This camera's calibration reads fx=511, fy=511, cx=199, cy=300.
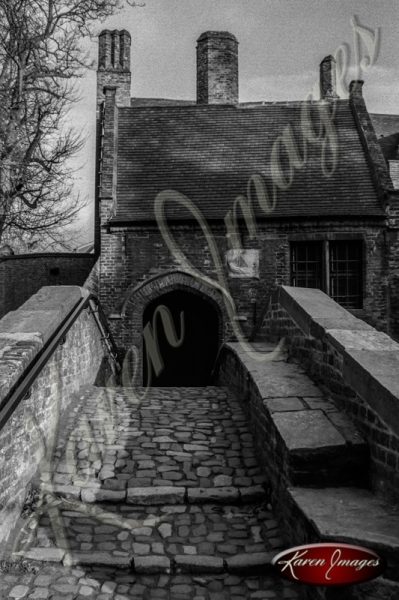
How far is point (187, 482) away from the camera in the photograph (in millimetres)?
5109

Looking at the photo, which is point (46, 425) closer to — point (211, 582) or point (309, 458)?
point (211, 582)

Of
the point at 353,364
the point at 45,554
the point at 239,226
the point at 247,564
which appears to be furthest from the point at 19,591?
the point at 239,226

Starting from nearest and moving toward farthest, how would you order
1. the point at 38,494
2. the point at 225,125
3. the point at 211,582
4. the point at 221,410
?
the point at 211,582 → the point at 38,494 → the point at 221,410 → the point at 225,125

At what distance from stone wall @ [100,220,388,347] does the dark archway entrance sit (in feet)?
5.84

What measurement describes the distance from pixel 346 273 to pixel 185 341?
5.33 m

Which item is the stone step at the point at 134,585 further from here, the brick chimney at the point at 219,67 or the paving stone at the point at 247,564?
the brick chimney at the point at 219,67

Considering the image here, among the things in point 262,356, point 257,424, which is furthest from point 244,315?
point 257,424

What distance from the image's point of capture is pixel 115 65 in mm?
22641

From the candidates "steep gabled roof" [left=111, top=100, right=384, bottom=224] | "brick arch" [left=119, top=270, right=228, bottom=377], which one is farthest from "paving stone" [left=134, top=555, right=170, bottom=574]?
"steep gabled roof" [left=111, top=100, right=384, bottom=224]

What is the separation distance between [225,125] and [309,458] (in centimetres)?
1362

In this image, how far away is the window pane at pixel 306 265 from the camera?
1366cm

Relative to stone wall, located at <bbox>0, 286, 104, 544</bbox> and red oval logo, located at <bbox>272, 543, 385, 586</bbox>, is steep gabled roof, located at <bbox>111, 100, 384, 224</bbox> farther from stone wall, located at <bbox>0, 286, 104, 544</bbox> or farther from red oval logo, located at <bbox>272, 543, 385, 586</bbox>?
red oval logo, located at <bbox>272, 543, 385, 586</bbox>

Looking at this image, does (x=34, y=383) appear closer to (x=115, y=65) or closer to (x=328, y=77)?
(x=115, y=65)

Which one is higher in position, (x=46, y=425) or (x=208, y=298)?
(x=208, y=298)
